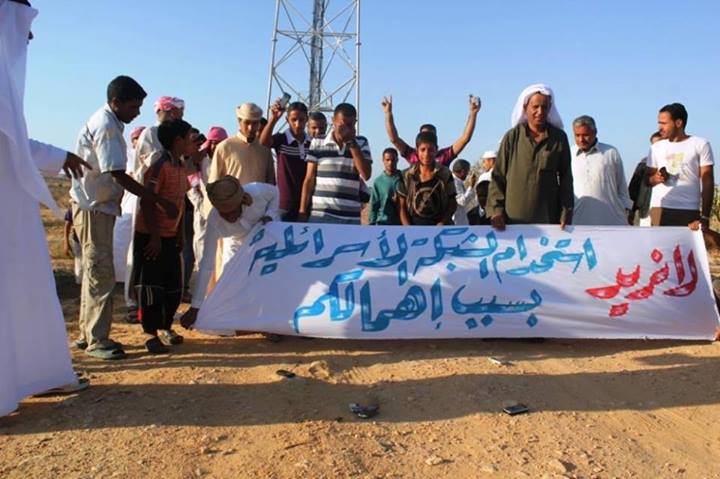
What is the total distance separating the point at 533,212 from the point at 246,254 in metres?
2.39

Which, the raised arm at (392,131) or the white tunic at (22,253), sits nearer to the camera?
the white tunic at (22,253)

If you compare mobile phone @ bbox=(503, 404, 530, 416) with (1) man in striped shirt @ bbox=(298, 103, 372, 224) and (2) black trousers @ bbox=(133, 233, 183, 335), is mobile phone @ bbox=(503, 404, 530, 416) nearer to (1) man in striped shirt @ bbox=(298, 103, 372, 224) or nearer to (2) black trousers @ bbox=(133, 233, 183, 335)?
(1) man in striped shirt @ bbox=(298, 103, 372, 224)

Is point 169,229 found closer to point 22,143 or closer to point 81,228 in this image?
point 81,228

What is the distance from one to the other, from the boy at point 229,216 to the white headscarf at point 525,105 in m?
2.13

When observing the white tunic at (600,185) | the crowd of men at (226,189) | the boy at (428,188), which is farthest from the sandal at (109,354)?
the white tunic at (600,185)

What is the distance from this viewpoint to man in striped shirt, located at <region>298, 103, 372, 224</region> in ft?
16.6

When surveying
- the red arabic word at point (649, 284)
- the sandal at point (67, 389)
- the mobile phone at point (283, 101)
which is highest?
the mobile phone at point (283, 101)

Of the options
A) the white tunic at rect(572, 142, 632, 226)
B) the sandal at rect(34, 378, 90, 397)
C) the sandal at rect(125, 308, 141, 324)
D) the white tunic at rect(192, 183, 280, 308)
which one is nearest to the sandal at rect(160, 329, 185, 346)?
the white tunic at rect(192, 183, 280, 308)

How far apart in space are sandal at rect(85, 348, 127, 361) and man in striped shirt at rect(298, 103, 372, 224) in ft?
6.09

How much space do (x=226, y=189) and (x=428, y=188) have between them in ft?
5.57

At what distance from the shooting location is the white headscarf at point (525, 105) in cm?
452

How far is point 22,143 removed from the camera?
9.95 ft

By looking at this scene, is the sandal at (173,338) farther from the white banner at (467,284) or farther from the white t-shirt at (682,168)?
the white t-shirt at (682,168)

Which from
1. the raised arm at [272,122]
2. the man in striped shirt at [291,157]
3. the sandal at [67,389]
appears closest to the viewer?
the sandal at [67,389]
